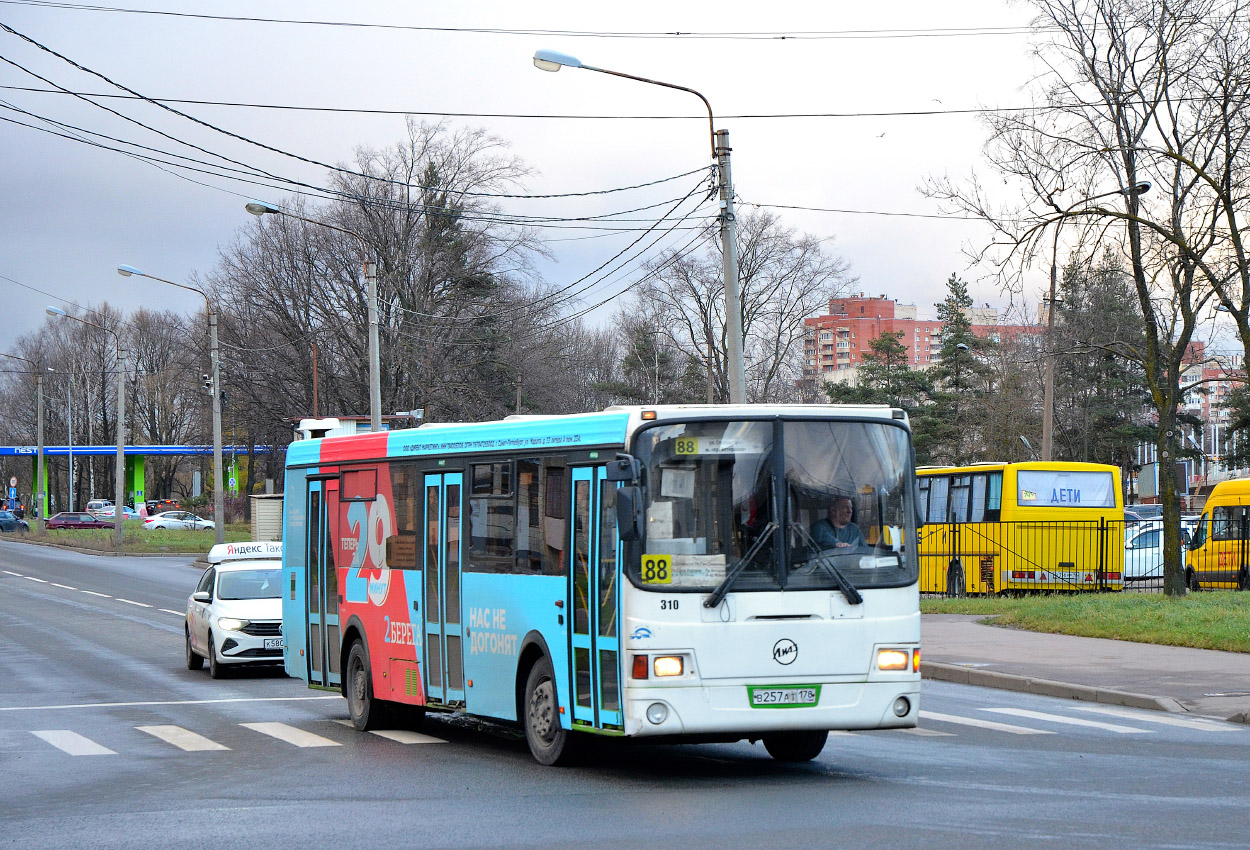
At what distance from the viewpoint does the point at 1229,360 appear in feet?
113

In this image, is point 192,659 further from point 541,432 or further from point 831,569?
point 831,569

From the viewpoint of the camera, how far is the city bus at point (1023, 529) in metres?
33.3

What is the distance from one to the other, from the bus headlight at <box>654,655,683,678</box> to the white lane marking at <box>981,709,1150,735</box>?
5.29m

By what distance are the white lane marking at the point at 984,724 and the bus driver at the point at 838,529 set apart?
3.93 metres

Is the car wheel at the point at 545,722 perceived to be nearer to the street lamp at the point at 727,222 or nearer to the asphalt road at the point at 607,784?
the asphalt road at the point at 607,784

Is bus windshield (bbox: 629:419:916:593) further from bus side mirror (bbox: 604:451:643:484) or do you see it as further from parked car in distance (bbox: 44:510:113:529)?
parked car in distance (bbox: 44:510:113:529)

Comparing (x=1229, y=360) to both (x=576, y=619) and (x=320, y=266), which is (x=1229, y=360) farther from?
(x=320, y=266)

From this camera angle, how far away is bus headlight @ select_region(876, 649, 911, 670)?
10.2 meters

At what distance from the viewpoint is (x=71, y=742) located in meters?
13.5

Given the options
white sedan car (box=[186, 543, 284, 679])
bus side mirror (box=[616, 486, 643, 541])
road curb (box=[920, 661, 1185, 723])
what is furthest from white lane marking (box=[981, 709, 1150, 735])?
white sedan car (box=[186, 543, 284, 679])

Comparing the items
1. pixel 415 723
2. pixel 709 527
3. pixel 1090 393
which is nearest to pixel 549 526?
pixel 709 527

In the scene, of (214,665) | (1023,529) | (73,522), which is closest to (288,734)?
(214,665)

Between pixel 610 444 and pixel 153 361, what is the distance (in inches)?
4277

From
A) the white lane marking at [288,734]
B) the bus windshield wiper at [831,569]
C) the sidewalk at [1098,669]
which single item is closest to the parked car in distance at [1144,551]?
the sidewalk at [1098,669]
